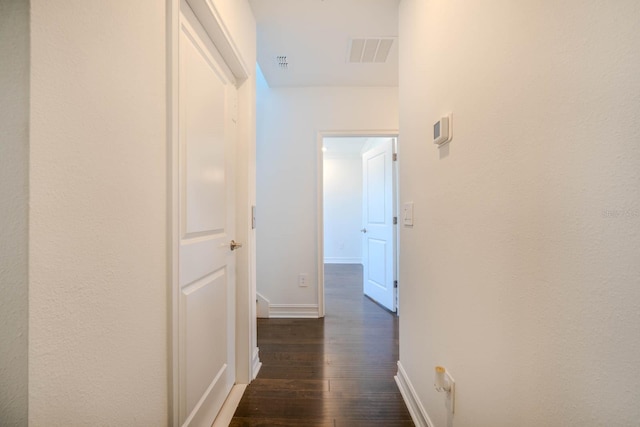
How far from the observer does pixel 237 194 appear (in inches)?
66.4

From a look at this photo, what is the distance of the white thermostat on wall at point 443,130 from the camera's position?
1.07m

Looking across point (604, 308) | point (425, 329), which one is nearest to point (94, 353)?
point (604, 308)

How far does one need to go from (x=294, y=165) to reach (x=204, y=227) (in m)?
1.81

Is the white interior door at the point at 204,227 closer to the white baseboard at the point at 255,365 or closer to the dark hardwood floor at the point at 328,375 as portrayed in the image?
the white baseboard at the point at 255,365

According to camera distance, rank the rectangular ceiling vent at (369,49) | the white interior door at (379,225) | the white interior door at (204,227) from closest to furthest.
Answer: the white interior door at (204,227) → the rectangular ceiling vent at (369,49) → the white interior door at (379,225)

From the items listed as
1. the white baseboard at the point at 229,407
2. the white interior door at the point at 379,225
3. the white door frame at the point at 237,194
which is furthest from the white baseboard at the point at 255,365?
the white interior door at the point at 379,225

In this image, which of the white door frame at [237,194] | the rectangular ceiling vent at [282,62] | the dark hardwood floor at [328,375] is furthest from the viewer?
the rectangular ceiling vent at [282,62]

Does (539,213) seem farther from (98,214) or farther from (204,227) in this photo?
Result: (204,227)

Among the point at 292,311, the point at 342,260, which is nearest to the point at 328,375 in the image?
the point at 292,311

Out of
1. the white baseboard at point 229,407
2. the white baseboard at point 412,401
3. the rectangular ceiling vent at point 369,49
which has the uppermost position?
the rectangular ceiling vent at point 369,49

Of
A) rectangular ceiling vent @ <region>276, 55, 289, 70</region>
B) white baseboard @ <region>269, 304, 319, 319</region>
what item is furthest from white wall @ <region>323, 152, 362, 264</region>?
rectangular ceiling vent @ <region>276, 55, 289, 70</region>

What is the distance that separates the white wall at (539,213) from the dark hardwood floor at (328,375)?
1.62 feet

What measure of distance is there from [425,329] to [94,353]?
127 centimetres

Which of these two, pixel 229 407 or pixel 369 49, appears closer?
pixel 229 407
